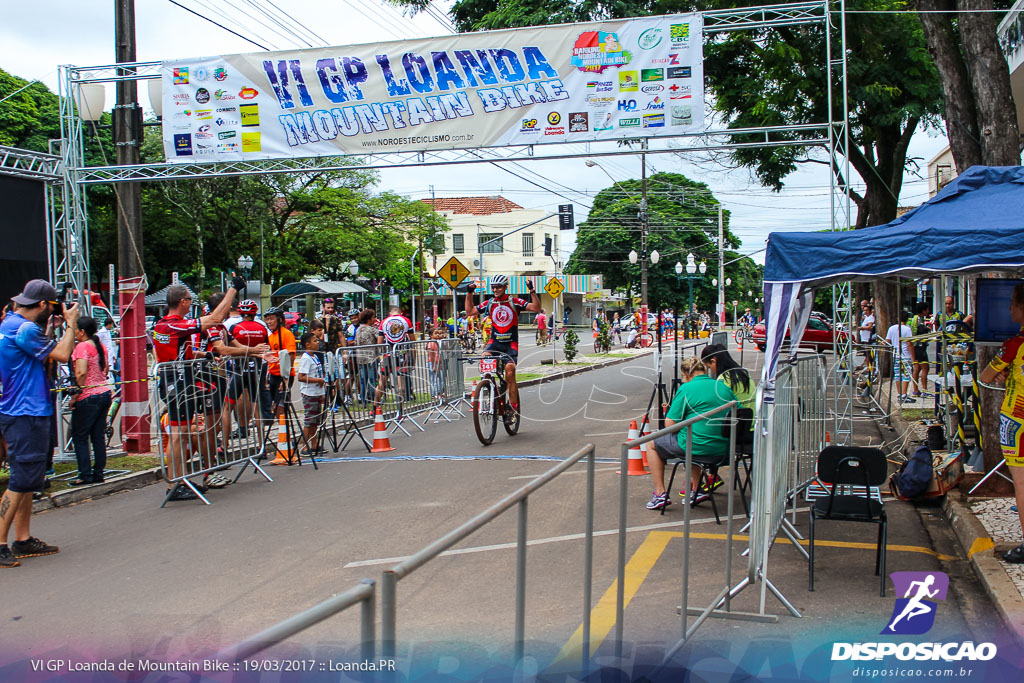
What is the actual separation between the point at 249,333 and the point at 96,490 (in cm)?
261

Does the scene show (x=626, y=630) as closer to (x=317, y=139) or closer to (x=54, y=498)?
(x=54, y=498)

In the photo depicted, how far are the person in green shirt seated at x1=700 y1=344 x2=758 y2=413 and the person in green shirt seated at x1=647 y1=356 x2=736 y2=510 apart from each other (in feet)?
0.38

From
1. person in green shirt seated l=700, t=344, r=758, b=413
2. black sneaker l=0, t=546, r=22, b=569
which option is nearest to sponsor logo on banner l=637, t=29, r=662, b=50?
person in green shirt seated l=700, t=344, r=758, b=413

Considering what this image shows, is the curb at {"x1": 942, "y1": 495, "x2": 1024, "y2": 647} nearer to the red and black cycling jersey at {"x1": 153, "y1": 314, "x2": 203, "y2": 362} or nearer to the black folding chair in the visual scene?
the black folding chair

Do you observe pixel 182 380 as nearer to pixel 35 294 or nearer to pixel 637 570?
pixel 35 294

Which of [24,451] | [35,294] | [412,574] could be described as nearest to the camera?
[412,574]

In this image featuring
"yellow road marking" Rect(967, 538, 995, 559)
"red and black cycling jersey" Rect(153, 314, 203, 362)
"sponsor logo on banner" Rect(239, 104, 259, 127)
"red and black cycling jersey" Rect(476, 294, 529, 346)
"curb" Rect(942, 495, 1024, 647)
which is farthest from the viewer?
"sponsor logo on banner" Rect(239, 104, 259, 127)

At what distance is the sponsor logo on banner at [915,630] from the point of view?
180 inches

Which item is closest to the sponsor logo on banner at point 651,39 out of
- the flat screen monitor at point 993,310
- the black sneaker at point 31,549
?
the flat screen monitor at point 993,310

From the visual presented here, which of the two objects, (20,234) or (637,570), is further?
(20,234)

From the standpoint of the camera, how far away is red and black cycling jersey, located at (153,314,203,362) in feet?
29.3

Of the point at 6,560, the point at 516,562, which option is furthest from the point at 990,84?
the point at 6,560

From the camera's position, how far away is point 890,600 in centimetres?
545

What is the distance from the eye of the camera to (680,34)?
1288cm
